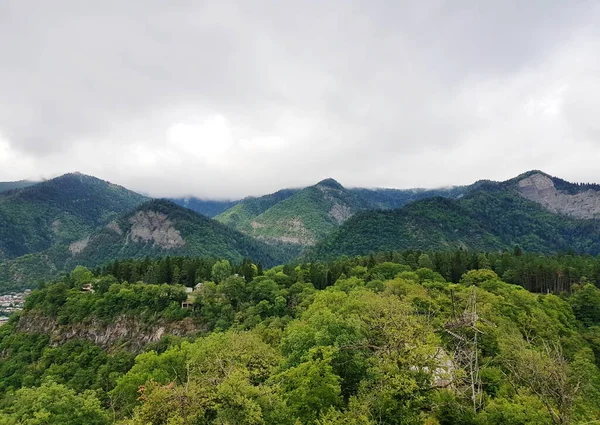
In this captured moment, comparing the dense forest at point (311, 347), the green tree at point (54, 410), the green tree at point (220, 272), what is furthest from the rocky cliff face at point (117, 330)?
the green tree at point (54, 410)

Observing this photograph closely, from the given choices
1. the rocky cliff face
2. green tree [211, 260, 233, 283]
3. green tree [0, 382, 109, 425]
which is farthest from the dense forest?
green tree [211, 260, 233, 283]

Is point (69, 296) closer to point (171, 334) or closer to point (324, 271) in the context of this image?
point (171, 334)

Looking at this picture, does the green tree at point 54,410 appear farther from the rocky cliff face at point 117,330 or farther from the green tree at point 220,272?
the green tree at point 220,272

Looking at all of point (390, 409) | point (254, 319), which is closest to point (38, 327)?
point (254, 319)

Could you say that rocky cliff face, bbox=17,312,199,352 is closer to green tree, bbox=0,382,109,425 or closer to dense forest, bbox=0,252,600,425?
dense forest, bbox=0,252,600,425

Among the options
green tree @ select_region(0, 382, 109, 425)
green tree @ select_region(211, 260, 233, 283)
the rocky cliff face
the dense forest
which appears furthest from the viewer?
green tree @ select_region(211, 260, 233, 283)

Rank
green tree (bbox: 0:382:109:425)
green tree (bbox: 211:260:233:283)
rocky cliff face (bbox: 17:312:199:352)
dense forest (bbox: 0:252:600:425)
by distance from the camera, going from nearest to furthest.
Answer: dense forest (bbox: 0:252:600:425) → green tree (bbox: 0:382:109:425) → rocky cliff face (bbox: 17:312:199:352) → green tree (bbox: 211:260:233:283)
